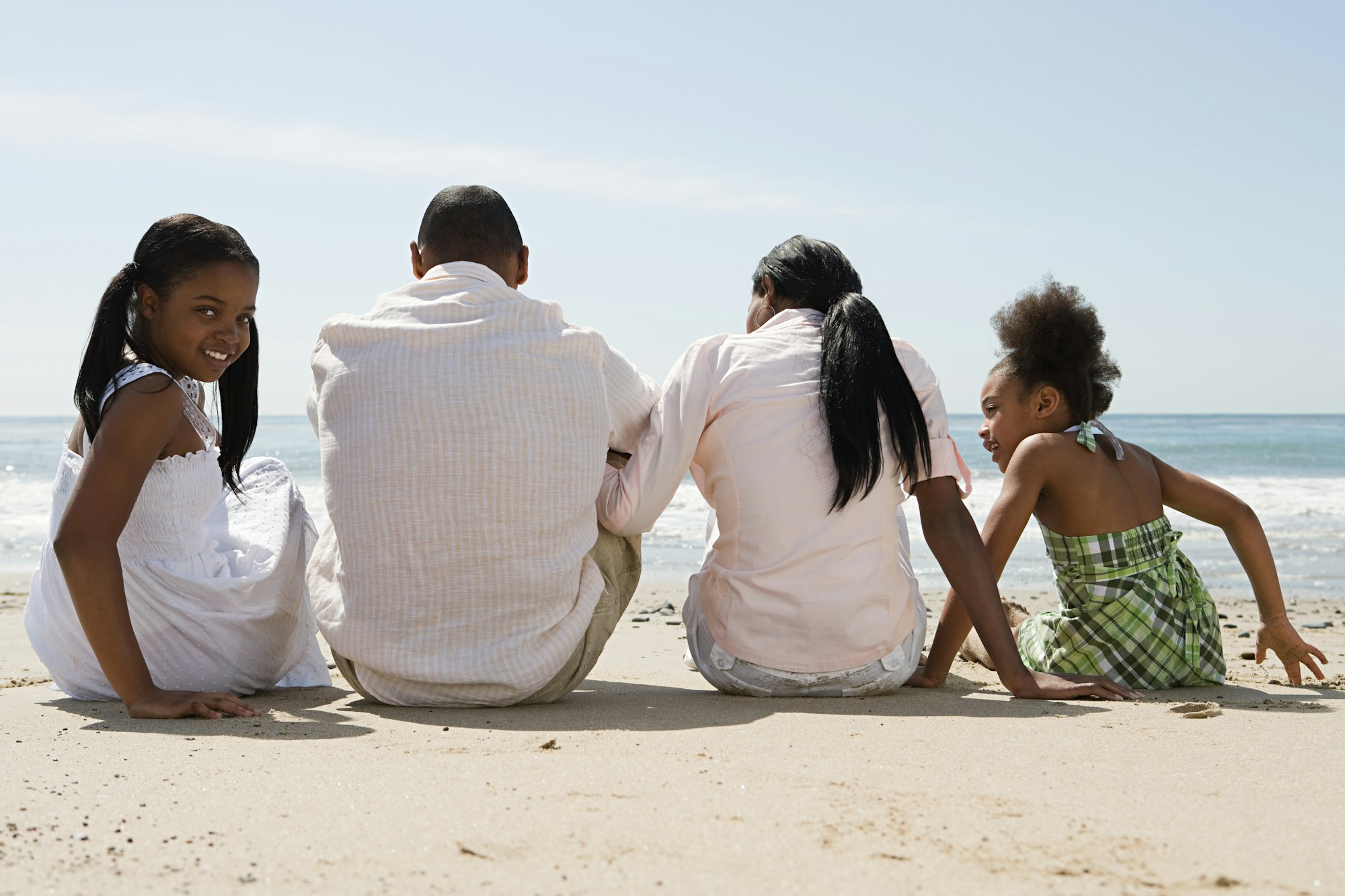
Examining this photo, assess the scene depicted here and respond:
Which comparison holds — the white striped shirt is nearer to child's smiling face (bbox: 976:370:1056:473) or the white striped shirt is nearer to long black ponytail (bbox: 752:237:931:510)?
long black ponytail (bbox: 752:237:931:510)

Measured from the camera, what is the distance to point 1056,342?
3.93 m

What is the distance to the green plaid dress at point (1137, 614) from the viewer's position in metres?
3.75

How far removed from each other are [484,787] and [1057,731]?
1438mm

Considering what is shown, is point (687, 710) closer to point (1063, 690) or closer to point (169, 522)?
point (1063, 690)

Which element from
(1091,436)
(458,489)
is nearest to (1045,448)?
(1091,436)

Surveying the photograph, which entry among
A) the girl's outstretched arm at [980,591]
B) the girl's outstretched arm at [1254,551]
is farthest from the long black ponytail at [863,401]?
the girl's outstretched arm at [1254,551]

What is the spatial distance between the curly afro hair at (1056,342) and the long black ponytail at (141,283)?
2.55 metres

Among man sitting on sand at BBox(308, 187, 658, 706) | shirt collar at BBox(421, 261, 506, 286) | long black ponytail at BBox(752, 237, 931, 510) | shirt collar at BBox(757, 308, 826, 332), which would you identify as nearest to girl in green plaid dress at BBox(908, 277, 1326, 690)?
long black ponytail at BBox(752, 237, 931, 510)

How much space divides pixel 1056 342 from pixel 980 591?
1.05 m

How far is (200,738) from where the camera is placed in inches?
106

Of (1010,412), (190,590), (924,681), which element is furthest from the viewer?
(1010,412)

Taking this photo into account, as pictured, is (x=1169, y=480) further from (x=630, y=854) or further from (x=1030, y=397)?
(x=630, y=854)

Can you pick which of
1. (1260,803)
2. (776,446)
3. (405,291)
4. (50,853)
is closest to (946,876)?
(1260,803)

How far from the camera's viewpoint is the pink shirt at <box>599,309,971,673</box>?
3.28m
